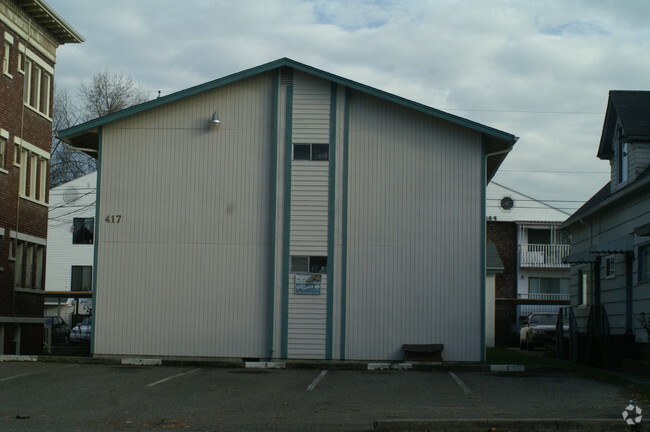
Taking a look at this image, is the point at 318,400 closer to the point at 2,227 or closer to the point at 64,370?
the point at 64,370

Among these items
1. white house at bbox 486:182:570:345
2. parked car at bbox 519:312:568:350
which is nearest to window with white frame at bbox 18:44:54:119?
parked car at bbox 519:312:568:350

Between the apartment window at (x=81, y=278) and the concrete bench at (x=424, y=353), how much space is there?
3399cm

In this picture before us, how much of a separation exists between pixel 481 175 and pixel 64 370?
Result: 11.2 meters

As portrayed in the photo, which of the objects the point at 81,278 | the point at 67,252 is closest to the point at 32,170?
the point at 81,278

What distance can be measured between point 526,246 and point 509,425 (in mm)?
41764

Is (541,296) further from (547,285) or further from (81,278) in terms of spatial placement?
(81,278)

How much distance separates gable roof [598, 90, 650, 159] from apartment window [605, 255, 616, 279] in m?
2.85

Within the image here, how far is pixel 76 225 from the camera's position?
53281 millimetres

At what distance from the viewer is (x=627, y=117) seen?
23.0 m

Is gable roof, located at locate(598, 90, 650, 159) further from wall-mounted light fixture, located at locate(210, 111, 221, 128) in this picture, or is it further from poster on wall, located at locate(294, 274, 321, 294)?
wall-mounted light fixture, located at locate(210, 111, 221, 128)

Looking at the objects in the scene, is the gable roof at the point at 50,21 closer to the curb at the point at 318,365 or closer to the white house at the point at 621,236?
the curb at the point at 318,365

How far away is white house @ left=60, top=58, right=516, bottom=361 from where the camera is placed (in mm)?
22891

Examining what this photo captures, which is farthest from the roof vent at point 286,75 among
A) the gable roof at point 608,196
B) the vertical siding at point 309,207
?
the gable roof at point 608,196

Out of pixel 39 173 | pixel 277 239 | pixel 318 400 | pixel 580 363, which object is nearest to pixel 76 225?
pixel 39 173
